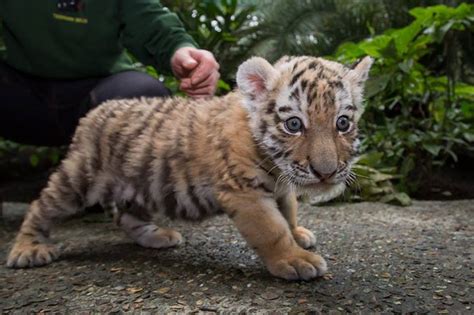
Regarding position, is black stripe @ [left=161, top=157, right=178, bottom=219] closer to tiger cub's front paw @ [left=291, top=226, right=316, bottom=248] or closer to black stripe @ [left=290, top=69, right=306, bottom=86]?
tiger cub's front paw @ [left=291, top=226, right=316, bottom=248]

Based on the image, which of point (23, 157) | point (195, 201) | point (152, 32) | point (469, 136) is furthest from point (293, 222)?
point (23, 157)

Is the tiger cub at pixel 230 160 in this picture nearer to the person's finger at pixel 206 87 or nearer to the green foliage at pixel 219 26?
the person's finger at pixel 206 87

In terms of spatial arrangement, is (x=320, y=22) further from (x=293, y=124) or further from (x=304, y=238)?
(x=293, y=124)

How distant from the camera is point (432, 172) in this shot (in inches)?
159

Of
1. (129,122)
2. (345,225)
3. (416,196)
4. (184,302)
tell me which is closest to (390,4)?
(416,196)

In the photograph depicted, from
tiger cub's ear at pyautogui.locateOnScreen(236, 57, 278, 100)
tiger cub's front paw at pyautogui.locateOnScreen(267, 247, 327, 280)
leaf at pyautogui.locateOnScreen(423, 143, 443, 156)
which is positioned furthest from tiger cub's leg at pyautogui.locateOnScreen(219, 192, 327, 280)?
leaf at pyautogui.locateOnScreen(423, 143, 443, 156)

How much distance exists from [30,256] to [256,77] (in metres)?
1.14

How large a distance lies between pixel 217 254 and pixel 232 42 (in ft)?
8.99

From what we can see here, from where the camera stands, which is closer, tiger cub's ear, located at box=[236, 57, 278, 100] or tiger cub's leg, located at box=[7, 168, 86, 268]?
tiger cub's ear, located at box=[236, 57, 278, 100]

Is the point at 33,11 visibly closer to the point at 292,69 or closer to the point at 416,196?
the point at 292,69

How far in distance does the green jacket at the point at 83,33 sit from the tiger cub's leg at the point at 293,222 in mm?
983

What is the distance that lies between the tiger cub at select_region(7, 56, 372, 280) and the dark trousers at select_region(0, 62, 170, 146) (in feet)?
1.45

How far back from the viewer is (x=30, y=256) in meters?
2.19

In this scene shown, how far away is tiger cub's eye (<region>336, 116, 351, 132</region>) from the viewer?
1.80 metres
